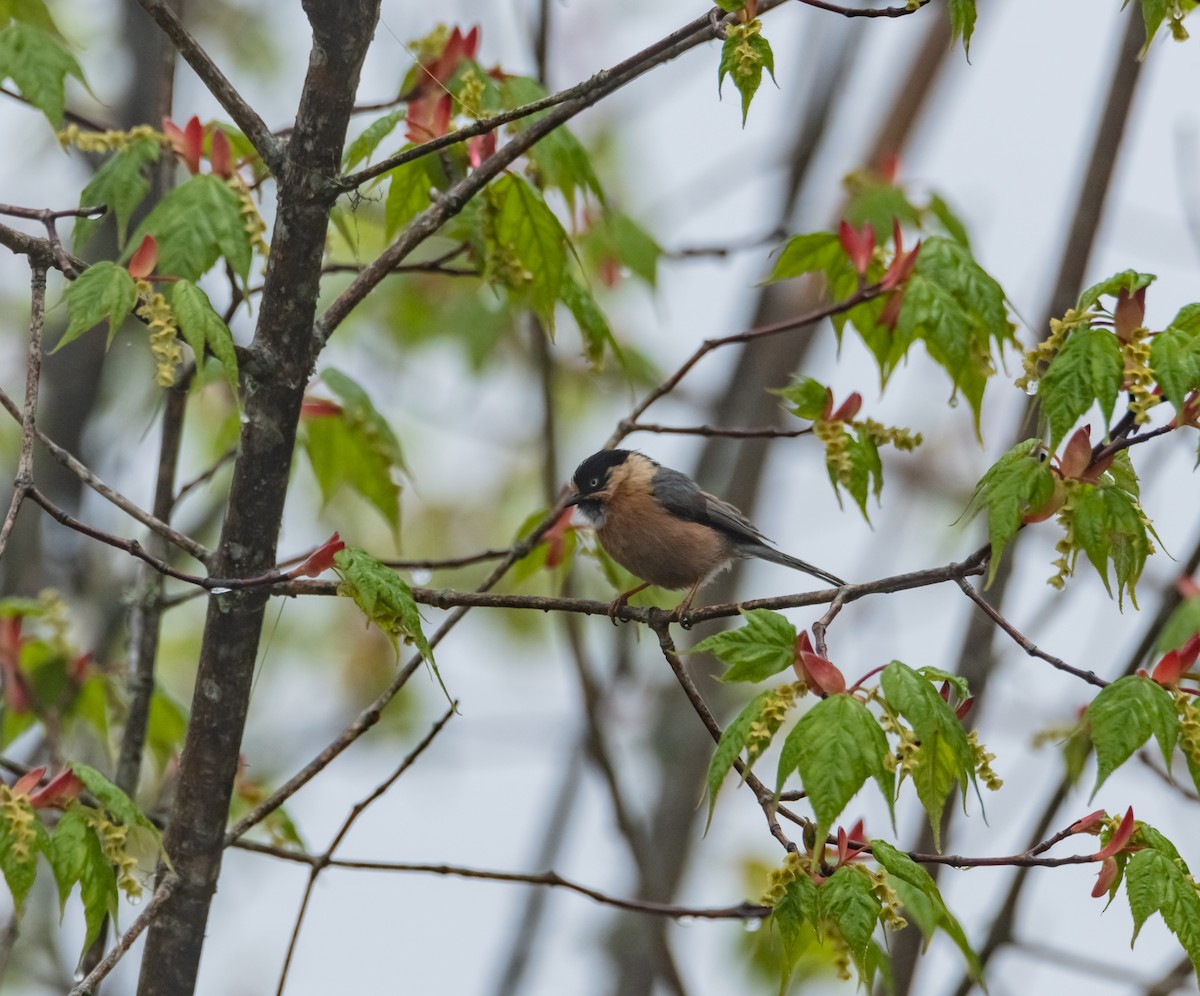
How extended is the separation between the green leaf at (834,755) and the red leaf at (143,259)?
161cm

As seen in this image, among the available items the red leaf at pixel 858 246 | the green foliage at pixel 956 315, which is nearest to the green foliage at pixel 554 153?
the red leaf at pixel 858 246

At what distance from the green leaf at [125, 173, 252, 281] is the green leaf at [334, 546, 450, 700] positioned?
0.85 m

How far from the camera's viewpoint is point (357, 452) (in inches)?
150

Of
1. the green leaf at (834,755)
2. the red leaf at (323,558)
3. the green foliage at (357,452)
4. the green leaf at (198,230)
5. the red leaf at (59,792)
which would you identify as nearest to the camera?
the green leaf at (834,755)

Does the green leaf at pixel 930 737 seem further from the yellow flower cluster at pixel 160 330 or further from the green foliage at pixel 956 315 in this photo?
the yellow flower cluster at pixel 160 330

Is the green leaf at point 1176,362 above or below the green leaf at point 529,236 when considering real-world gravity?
below

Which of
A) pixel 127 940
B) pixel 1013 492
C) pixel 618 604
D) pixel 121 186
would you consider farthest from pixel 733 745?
pixel 121 186

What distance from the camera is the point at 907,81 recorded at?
23.5 ft

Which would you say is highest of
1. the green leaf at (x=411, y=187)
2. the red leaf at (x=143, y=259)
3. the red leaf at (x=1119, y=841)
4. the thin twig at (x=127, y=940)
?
the green leaf at (x=411, y=187)

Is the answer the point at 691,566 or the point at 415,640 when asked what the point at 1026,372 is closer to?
the point at 415,640

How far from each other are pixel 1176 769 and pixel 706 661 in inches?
86.2

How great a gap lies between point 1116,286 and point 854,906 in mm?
1264

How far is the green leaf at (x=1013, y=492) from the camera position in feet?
7.86

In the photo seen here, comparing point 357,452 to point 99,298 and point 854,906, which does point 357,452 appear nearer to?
point 99,298
